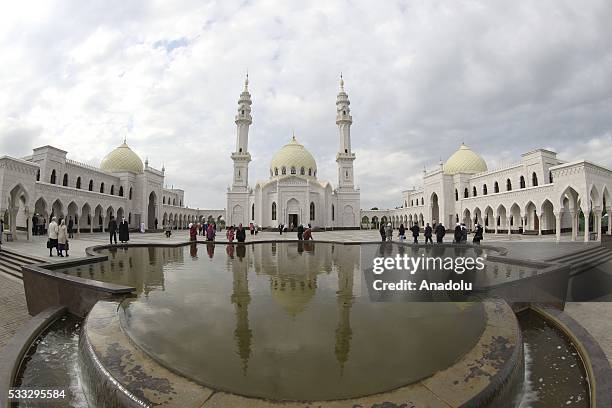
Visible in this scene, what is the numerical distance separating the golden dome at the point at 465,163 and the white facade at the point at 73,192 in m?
36.3

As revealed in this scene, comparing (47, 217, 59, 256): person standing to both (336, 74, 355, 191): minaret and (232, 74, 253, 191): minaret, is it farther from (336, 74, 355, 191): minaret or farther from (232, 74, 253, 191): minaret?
(336, 74, 355, 191): minaret

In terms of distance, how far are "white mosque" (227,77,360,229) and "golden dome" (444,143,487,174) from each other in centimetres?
1206

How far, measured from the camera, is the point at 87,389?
2877 mm

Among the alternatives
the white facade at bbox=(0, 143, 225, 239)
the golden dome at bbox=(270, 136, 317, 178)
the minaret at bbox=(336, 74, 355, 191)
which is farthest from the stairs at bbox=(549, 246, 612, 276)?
the golden dome at bbox=(270, 136, 317, 178)

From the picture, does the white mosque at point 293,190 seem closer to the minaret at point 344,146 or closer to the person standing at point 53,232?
the minaret at point 344,146

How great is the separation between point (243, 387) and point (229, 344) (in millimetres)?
813

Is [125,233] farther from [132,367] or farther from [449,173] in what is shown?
[449,173]

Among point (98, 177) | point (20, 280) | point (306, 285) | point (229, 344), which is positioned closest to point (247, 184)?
point (98, 177)

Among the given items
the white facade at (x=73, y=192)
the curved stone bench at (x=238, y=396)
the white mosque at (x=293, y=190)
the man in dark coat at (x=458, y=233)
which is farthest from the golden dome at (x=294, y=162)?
the curved stone bench at (x=238, y=396)

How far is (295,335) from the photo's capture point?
132 inches

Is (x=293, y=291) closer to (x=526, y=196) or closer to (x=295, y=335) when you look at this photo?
(x=295, y=335)

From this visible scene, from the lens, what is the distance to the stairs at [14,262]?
345 inches

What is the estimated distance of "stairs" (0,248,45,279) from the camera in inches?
345

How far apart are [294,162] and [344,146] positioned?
7026 mm
